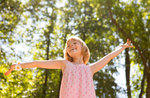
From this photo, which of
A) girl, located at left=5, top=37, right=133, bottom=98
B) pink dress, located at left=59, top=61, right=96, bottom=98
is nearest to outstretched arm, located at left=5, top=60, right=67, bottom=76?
girl, located at left=5, top=37, right=133, bottom=98

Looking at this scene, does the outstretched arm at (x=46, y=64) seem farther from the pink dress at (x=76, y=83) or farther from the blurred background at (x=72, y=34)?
the blurred background at (x=72, y=34)

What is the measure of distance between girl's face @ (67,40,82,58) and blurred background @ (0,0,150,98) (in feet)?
27.8

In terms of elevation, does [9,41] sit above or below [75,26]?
below

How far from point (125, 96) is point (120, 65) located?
6.91ft

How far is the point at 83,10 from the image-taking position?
16578 millimetres

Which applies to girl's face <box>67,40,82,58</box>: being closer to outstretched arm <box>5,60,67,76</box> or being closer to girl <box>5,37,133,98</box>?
girl <box>5,37,133,98</box>

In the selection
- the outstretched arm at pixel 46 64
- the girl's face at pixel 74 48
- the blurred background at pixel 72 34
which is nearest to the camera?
the outstretched arm at pixel 46 64

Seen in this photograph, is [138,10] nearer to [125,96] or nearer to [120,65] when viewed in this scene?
[120,65]

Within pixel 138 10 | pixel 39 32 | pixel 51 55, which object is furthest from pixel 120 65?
pixel 39 32

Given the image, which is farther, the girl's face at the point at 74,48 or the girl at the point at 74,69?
the girl's face at the point at 74,48

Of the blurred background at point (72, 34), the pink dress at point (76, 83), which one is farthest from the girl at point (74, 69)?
the blurred background at point (72, 34)

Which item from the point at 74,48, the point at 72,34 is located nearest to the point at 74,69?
the point at 74,48

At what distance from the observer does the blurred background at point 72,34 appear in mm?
12438

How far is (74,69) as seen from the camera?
3.33 m
